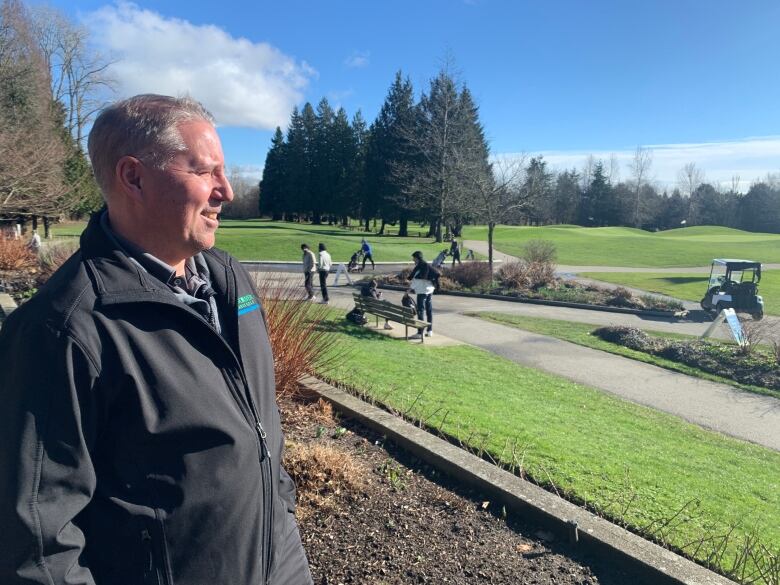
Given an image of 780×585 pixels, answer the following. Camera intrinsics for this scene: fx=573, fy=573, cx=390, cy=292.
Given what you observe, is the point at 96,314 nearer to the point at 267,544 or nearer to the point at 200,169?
the point at 200,169

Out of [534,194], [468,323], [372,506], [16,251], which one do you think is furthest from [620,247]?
[372,506]

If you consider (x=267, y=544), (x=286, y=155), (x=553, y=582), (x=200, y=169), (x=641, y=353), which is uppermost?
(x=286, y=155)

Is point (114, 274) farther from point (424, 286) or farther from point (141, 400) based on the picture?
point (424, 286)

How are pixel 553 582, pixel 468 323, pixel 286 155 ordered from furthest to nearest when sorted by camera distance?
pixel 286 155 → pixel 468 323 → pixel 553 582

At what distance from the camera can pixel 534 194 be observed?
27.8 metres

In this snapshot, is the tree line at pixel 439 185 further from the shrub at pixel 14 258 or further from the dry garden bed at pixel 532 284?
the shrub at pixel 14 258

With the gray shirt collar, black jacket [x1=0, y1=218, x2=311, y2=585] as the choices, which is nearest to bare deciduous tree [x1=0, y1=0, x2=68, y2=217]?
the gray shirt collar

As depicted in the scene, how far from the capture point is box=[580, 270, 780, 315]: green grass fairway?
24.4 meters

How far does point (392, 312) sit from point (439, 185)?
33.2m

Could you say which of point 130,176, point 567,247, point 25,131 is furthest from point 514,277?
point 567,247

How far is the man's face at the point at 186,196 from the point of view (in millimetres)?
1660

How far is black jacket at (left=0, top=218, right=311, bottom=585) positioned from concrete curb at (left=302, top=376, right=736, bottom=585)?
215 centimetres

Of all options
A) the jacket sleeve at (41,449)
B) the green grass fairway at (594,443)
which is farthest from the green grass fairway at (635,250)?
the jacket sleeve at (41,449)

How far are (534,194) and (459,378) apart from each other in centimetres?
2109
